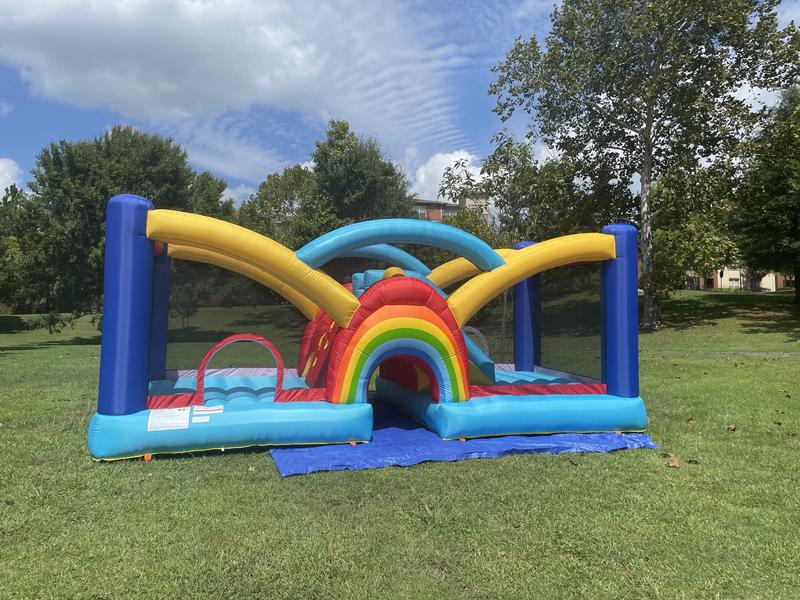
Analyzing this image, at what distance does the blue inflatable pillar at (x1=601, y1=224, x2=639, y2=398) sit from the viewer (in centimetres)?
606

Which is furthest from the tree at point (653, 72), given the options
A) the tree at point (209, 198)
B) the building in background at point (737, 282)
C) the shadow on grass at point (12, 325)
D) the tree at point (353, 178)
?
the building in background at point (737, 282)

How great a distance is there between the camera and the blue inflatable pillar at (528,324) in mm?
8523

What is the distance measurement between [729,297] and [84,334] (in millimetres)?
28828

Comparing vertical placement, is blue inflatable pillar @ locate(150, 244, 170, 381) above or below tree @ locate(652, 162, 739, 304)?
below

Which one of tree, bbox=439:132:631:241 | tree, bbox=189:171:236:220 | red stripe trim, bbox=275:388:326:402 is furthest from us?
tree, bbox=189:171:236:220

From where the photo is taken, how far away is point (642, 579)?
2.88m

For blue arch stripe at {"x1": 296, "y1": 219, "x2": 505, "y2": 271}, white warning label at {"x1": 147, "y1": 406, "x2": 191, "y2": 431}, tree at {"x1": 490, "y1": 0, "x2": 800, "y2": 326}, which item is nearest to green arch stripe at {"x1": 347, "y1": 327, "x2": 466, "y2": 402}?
blue arch stripe at {"x1": 296, "y1": 219, "x2": 505, "y2": 271}

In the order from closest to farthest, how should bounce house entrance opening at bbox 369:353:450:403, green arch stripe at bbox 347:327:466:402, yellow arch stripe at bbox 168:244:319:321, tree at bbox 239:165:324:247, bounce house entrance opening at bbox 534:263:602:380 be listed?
green arch stripe at bbox 347:327:466:402
bounce house entrance opening at bbox 369:353:450:403
yellow arch stripe at bbox 168:244:319:321
bounce house entrance opening at bbox 534:263:602:380
tree at bbox 239:165:324:247

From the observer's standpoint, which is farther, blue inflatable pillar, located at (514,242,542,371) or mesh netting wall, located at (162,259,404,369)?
blue inflatable pillar, located at (514,242,542,371)

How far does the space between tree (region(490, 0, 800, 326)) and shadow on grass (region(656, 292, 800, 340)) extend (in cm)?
259

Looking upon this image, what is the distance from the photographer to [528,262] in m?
6.13

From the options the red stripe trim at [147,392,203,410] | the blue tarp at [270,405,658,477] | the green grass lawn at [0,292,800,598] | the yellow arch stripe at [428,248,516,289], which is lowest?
the green grass lawn at [0,292,800,598]

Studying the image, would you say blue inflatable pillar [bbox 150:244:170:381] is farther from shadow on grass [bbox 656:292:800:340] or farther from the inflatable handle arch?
shadow on grass [bbox 656:292:800:340]

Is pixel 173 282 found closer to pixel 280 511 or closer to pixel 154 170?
pixel 280 511
